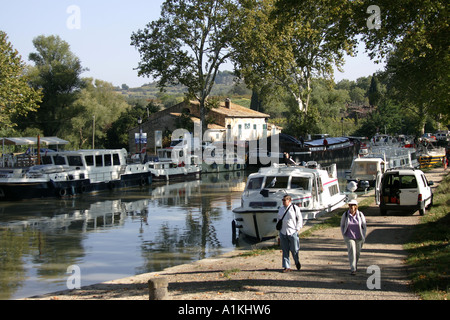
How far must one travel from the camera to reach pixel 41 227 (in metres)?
26.9

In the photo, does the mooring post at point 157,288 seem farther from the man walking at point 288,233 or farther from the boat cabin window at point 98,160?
the boat cabin window at point 98,160

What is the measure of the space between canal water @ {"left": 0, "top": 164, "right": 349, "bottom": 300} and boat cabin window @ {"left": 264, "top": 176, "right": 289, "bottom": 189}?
2.99 meters

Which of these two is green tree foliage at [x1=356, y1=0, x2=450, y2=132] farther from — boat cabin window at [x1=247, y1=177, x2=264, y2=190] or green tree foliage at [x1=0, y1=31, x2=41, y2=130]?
green tree foliage at [x1=0, y1=31, x2=41, y2=130]

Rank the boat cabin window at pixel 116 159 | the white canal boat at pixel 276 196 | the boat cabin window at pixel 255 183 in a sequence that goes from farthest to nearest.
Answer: the boat cabin window at pixel 116 159 → the boat cabin window at pixel 255 183 → the white canal boat at pixel 276 196

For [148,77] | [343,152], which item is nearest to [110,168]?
[148,77]

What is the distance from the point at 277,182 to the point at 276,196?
222 centimetres

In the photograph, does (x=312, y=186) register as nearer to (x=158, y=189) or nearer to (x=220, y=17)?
(x=158, y=189)

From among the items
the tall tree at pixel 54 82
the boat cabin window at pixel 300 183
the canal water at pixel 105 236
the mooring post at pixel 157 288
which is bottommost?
the canal water at pixel 105 236

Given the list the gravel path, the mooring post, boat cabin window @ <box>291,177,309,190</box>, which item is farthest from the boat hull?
the mooring post

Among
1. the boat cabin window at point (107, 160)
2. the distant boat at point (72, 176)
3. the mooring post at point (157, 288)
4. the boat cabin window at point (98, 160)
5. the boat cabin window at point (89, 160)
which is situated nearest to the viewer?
the mooring post at point (157, 288)

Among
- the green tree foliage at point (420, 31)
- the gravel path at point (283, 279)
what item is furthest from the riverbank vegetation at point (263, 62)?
the gravel path at point (283, 279)

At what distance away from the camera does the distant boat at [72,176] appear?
124 ft

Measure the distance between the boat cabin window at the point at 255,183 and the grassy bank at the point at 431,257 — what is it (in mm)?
6743
